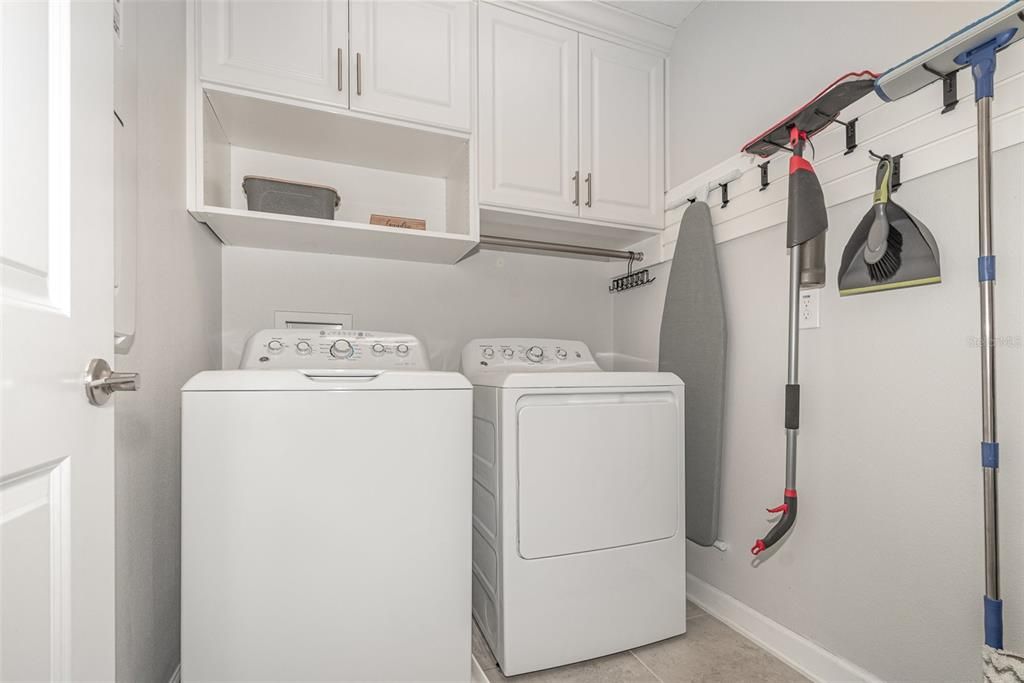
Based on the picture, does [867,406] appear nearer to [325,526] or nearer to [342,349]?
[325,526]

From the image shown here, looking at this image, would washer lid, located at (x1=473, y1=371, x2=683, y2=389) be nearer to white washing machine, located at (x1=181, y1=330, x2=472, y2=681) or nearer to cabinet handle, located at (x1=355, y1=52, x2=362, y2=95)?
white washing machine, located at (x1=181, y1=330, x2=472, y2=681)

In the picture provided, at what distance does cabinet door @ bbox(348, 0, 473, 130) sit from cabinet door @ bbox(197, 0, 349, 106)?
0.06 m

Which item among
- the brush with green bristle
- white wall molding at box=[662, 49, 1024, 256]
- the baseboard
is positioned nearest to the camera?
white wall molding at box=[662, 49, 1024, 256]

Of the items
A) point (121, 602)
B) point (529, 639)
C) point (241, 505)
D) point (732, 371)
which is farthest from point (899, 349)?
point (121, 602)

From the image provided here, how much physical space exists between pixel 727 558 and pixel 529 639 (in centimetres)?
86

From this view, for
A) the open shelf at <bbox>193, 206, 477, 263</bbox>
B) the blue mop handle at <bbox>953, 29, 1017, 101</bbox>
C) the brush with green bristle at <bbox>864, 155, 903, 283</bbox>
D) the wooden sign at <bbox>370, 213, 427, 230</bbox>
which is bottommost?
the brush with green bristle at <bbox>864, 155, 903, 283</bbox>

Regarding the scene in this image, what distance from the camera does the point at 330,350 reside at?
163 cm

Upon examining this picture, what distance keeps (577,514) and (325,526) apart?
75 cm

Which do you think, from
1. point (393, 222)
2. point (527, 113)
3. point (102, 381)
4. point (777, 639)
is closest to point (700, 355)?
point (777, 639)

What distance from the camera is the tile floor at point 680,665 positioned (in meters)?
1.44

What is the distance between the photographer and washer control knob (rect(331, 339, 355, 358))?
163 centimetres

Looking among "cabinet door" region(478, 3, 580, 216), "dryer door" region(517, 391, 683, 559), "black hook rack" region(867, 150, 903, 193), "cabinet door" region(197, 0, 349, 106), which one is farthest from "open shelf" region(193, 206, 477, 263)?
→ "black hook rack" region(867, 150, 903, 193)

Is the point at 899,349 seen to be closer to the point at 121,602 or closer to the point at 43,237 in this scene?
the point at 43,237

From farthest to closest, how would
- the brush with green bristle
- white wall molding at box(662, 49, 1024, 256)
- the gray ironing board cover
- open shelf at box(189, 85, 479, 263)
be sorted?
1. the gray ironing board cover
2. open shelf at box(189, 85, 479, 263)
3. the brush with green bristle
4. white wall molding at box(662, 49, 1024, 256)
